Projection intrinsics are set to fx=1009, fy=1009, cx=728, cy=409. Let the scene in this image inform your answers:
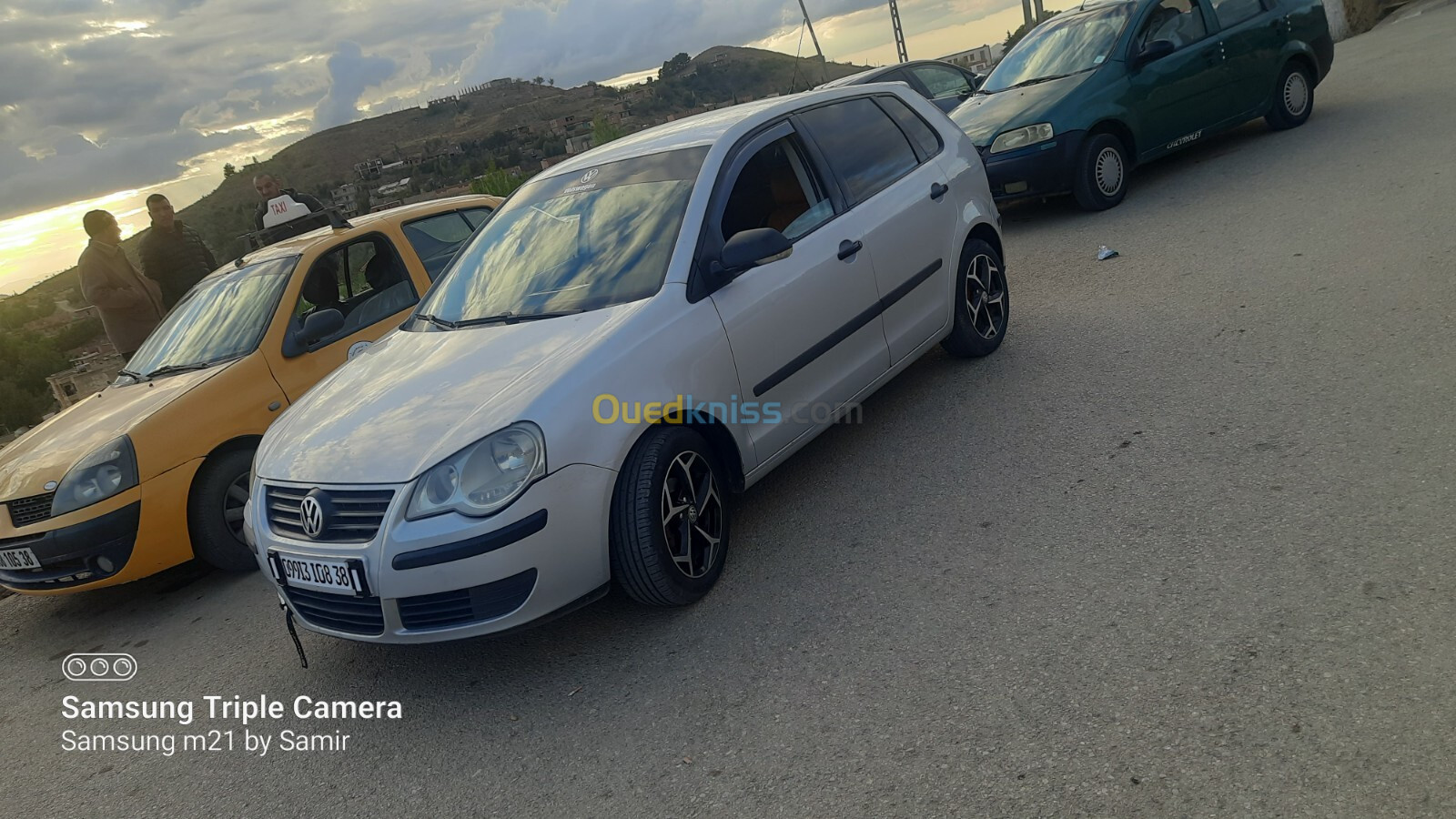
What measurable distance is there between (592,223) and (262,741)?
2.53 metres

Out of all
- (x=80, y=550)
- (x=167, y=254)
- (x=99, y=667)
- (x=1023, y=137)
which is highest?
(x=167, y=254)

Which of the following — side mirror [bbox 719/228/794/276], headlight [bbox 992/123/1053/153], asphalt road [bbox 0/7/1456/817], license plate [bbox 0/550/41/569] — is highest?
side mirror [bbox 719/228/794/276]

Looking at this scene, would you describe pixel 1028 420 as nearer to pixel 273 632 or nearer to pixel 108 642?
pixel 273 632

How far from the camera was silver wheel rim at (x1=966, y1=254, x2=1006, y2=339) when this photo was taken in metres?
5.88

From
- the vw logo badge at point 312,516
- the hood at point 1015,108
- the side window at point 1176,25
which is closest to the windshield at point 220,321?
the vw logo badge at point 312,516

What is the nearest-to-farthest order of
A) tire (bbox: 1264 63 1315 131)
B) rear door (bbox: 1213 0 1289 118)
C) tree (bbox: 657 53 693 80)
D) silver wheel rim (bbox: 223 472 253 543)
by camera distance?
1. silver wheel rim (bbox: 223 472 253 543)
2. rear door (bbox: 1213 0 1289 118)
3. tire (bbox: 1264 63 1315 131)
4. tree (bbox: 657 53 693 80)

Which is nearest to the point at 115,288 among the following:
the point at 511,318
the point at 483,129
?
the point at 511,318

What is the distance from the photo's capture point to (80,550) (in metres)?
5.16

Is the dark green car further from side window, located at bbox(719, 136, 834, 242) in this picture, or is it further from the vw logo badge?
the vw logo badge

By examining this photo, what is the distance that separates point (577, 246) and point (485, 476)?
1.51 meters

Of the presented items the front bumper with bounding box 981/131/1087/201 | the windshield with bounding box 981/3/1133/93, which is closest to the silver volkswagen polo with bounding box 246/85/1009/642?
the front bumper with bounding box 981/131/1087/201

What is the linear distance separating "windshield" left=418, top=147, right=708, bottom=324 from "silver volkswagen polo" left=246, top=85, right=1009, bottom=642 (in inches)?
0.5

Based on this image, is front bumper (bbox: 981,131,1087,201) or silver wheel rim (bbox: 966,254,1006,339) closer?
silver wheel rim (bbox: 966,254,1006,339)

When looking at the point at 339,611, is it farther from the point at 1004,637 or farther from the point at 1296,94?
the point at 1296,94
